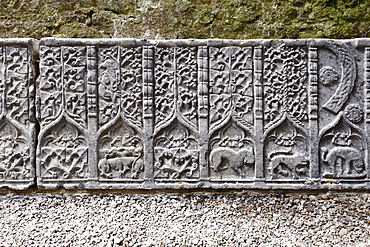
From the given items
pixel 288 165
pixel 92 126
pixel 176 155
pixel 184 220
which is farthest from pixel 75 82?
pixel 288 165

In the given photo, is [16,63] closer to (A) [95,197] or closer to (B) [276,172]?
(A) [95,197]

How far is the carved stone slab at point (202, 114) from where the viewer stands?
2070 millimetres

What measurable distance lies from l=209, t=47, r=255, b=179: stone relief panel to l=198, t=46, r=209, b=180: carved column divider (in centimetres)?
4

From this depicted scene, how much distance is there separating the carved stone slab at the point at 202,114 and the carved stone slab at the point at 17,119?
79mm

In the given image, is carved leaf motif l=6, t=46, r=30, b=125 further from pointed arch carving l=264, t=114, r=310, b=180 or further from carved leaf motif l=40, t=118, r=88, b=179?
pointed arch carving l=264, t=114, r=310, b=180

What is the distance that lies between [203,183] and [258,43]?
1050 millimetres

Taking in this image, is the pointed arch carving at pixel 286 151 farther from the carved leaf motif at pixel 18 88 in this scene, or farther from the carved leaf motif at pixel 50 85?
the carved leaf motif at pixel 18 88

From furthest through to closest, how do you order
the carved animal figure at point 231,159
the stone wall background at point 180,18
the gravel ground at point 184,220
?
the stone wall background at point 180,18 < the carved animal figure at point 231,159 < the gravel ground at point 184,220

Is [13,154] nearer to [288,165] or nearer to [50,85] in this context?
[50,85]

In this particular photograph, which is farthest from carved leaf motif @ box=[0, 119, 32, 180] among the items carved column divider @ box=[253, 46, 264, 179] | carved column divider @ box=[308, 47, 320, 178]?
carved column divider @ box=[308, 47, 320, 178]

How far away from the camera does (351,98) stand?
2094 millimetres

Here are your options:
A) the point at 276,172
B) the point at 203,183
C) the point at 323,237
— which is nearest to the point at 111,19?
the point at 203,183

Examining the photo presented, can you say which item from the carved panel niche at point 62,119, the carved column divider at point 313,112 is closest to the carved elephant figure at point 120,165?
the carved panel niche at point 62,119

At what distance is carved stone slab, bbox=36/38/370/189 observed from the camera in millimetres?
2070
